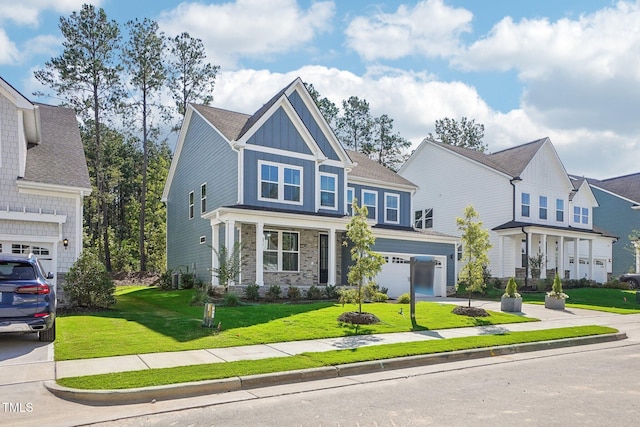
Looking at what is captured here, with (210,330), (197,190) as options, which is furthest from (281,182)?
(210,330)

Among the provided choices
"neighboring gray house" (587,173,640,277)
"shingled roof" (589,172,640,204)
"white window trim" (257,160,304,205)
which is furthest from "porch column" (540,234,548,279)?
"white window trim" (257,160,304,205)

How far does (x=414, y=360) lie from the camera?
386 inches

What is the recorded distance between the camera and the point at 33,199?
16.9 m

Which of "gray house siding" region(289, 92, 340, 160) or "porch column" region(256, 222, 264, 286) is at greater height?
"gray house siding" region(289, 92, 340, 160)

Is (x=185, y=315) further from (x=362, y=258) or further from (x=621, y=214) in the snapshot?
(x=621, y=214)

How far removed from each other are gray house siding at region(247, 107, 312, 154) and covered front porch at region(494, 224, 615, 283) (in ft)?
50.7

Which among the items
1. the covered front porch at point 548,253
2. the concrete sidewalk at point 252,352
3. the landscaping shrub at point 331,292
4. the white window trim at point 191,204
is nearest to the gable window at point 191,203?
the white window trim at point 191,204

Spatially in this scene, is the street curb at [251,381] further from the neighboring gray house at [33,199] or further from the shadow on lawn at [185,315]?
the neighboring gray house at [33,199]

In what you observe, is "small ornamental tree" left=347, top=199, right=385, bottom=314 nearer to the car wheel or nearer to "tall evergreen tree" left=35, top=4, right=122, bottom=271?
the car wheel

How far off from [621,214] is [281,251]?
110 ft

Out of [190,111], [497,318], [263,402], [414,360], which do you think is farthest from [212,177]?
[263,402]

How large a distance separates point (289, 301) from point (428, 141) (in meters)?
21.8

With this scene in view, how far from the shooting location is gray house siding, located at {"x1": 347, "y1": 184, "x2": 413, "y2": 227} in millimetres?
27984

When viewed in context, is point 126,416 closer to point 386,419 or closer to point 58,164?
point 386,419
